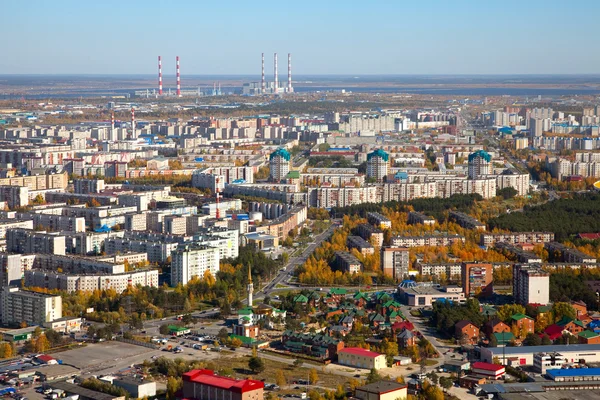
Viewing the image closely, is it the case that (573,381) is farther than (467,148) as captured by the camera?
No

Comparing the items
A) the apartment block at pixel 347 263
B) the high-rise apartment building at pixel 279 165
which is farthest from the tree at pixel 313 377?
the high-rise apartment building at pixel 279 165

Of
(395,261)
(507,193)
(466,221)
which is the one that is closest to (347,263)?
(395,261)

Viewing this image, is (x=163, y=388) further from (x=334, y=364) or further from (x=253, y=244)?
(x=253, y=244)

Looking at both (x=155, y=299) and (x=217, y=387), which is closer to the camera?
(x=217, y=387)

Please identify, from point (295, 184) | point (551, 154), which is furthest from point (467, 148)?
point (295, 184)

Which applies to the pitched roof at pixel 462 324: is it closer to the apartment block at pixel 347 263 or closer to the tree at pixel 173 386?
the apartment block at pixel 347 263

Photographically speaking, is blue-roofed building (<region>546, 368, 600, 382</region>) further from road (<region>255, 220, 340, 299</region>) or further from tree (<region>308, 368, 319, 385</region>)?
road (<region>255, 220, 340, 299</region>)

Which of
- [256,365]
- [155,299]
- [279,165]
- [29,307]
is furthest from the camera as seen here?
[279,165]

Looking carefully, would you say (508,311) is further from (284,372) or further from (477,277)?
(284,372)
